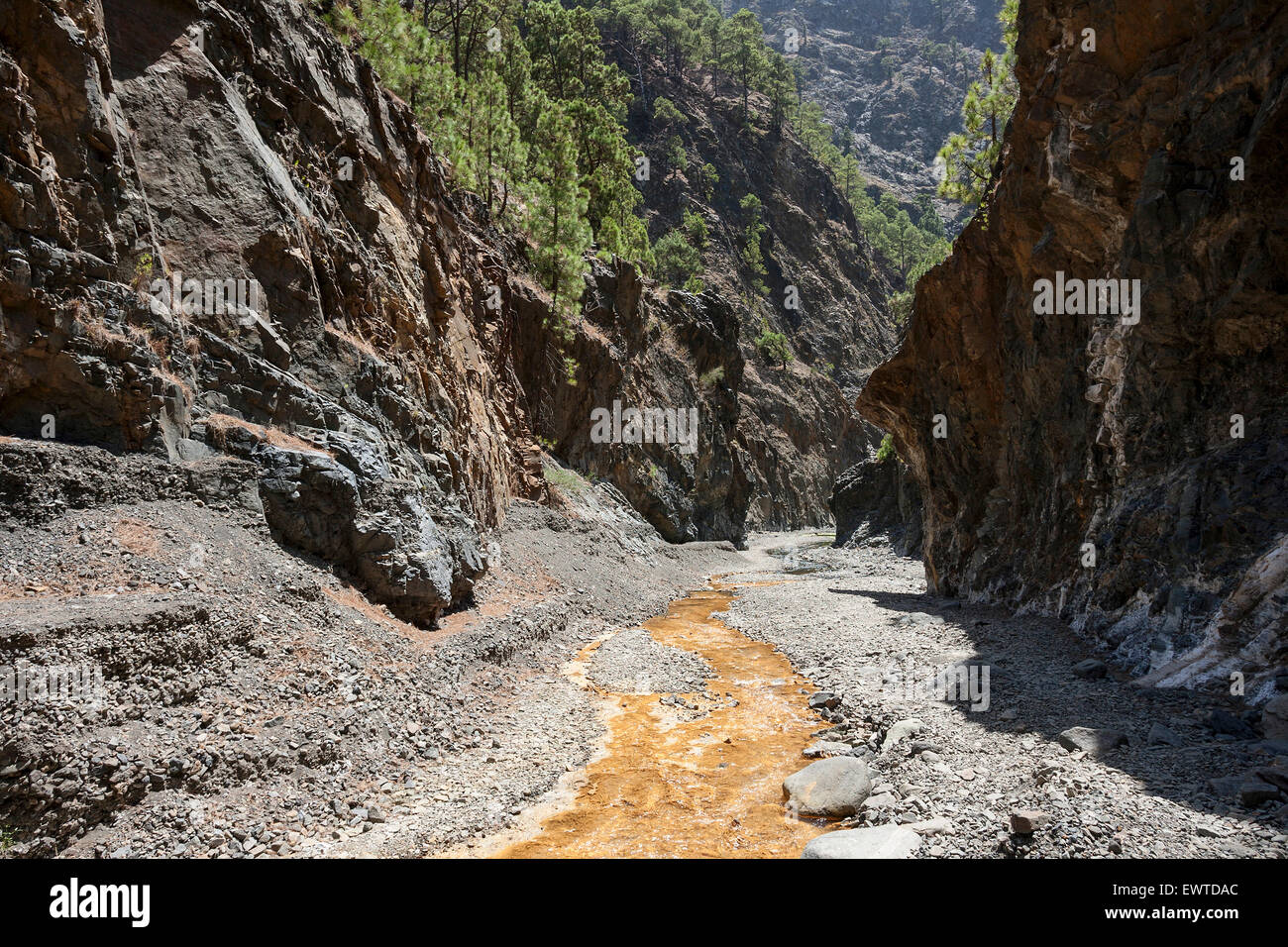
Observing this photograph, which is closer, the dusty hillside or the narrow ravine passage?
the narrow ravine passage

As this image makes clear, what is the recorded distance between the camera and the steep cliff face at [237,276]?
9.23 meters

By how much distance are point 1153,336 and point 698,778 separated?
12293 mm

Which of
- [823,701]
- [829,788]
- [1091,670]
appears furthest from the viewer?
[823,701]

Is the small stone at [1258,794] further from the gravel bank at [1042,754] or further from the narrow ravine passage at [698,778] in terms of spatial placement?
the narrow ravine passage at [698,778]

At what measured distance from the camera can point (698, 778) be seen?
10133 mm

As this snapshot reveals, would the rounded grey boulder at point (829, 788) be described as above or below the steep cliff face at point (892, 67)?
below

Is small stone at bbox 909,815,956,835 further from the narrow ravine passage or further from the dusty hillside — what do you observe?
the dusty hillside

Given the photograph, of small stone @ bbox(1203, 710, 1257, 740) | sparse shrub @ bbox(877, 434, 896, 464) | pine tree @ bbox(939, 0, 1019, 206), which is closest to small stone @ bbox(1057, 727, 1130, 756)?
small stone @ bbox(1203, 710, 1257, 740)

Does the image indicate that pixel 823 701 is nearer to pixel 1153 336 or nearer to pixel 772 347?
pixel 1153 336

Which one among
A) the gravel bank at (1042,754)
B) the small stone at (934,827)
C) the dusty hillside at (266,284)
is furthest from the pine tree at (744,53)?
the small stone at (934,827)

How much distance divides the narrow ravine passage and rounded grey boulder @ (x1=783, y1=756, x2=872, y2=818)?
25 cm

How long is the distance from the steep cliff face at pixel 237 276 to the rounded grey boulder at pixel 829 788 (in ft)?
25.8

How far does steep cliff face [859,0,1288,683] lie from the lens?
35.2ft

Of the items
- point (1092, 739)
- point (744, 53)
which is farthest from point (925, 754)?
point (744, 53)
